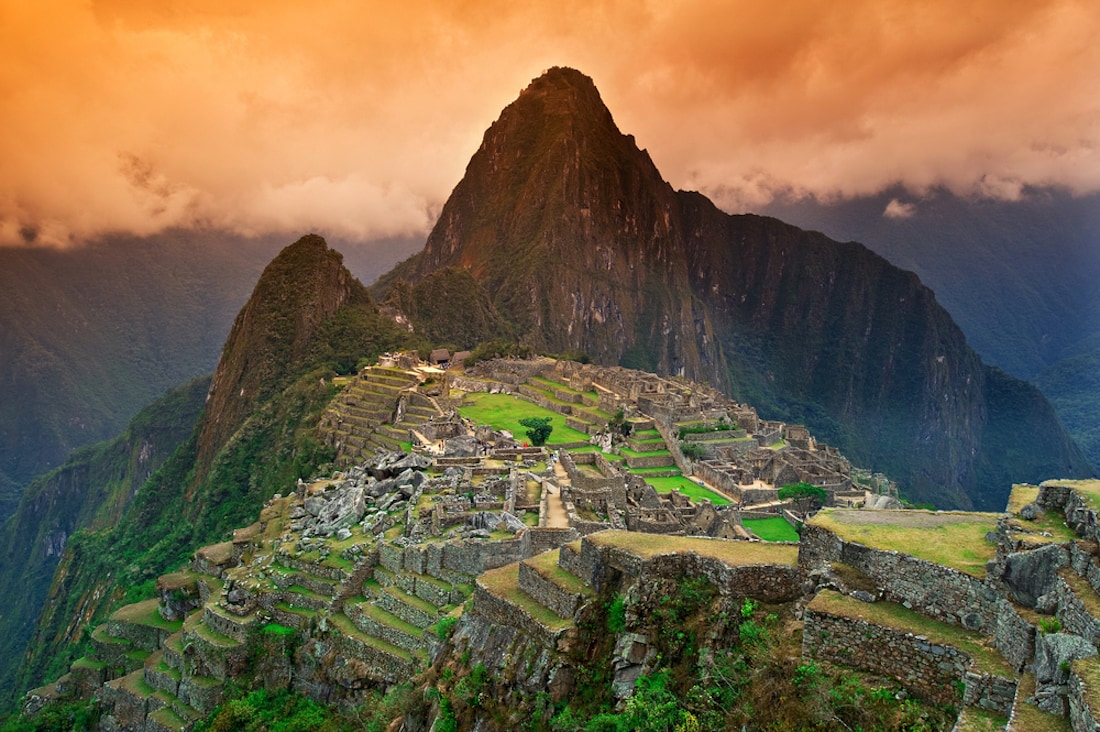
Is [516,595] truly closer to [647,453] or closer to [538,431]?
[538,431]

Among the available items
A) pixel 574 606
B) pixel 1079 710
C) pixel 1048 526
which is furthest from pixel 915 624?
pixel 574 606

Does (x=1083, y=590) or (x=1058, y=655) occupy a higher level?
(x=1083, y=590)

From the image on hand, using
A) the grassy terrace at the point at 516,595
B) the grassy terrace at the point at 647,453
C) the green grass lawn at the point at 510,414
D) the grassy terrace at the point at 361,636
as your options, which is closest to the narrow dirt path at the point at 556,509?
the grassy terrace at the point at 361,636

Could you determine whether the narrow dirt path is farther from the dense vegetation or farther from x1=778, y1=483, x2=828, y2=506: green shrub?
x1=778, y1=483, x2=828, y2=506: green shrub

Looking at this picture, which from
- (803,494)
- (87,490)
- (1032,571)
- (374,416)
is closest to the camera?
(1032,571)

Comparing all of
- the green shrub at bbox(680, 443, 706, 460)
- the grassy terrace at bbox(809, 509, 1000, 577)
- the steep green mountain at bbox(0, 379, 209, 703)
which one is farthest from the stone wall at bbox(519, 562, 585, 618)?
the steep green mountain at bbox(0, 379, 209, 703)

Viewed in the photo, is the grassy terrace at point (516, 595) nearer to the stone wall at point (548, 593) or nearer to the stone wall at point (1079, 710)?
the stone wall at point (548, 593)

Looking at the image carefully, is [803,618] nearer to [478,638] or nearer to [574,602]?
[574,602]
